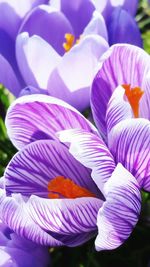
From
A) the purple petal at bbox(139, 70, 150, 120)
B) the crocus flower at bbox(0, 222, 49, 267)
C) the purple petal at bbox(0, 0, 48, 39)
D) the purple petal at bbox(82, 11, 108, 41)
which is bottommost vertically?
the crocus flower at bbox(0, 222, 49, 267)

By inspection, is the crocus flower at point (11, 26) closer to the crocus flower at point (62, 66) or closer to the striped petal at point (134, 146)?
the crocus flower at point (62, 66)

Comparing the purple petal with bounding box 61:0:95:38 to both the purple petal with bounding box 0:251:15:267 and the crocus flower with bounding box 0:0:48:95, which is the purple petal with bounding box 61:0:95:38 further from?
the purple petal with bounding box 0:251:15:267

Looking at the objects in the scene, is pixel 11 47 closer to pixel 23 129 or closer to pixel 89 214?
pixel 23 129

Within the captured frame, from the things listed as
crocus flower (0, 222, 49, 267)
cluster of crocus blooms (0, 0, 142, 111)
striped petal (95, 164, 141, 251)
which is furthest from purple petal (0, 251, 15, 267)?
cluster of crocus blooms (0, 0, 142, 111)

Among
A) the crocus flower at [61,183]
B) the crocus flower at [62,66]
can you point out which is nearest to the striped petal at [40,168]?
the crocus flower at [61,183]

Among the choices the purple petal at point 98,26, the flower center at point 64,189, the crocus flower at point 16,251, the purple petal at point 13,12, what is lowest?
the crocus flower at point 16,251

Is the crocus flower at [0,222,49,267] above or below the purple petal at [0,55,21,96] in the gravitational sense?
below
